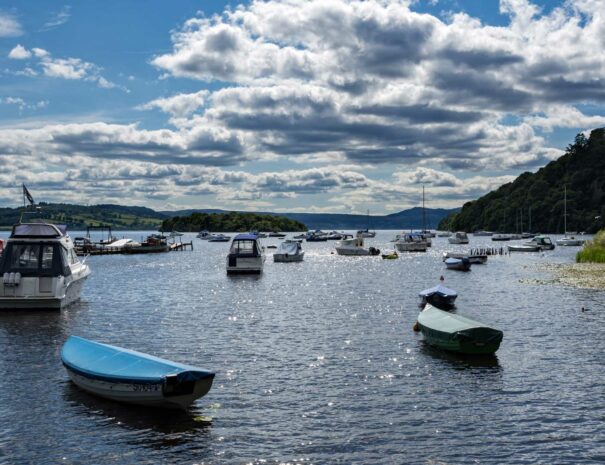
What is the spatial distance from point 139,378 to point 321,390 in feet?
23.4

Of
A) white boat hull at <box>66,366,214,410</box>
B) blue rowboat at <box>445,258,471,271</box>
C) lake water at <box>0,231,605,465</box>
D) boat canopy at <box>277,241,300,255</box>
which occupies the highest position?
boat canopy at <box>277,241,300,255</box>

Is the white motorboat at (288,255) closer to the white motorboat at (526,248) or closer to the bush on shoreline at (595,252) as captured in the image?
the bush on shoreline at (595,252)

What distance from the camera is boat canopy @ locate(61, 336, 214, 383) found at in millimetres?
21109

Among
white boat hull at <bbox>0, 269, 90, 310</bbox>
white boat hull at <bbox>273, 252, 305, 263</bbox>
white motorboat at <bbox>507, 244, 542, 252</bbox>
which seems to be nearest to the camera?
white boat hull at <bbox>0, 269, 90, 310</bbox>

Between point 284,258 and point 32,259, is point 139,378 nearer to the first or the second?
point 32,259

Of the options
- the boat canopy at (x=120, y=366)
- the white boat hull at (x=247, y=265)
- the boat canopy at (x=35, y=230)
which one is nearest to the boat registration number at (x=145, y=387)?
the boat canopy at (x=120, y=366)

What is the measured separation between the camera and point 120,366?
900 inches

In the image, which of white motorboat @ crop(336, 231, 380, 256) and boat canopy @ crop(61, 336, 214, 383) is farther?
white motorboat @ crop(336, 231, 380, 256)

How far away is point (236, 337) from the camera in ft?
120

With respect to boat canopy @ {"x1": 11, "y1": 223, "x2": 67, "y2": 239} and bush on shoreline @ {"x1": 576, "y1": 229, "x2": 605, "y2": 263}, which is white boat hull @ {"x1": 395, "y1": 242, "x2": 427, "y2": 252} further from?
boat canopy @ {"x1": 11, "y1": 223, "x2": 67, "y2": 239}

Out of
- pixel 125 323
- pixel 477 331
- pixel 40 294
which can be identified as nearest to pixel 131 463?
pixel 477 331

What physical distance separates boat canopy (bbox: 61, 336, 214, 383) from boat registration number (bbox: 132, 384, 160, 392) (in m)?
0.15

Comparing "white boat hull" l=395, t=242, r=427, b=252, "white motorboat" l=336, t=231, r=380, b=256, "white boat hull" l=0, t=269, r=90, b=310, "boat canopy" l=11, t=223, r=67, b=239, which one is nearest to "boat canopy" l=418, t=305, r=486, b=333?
"white boat hull" l=0, t=269, r=90, b=310

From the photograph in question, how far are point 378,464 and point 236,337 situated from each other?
20279 millimetres
